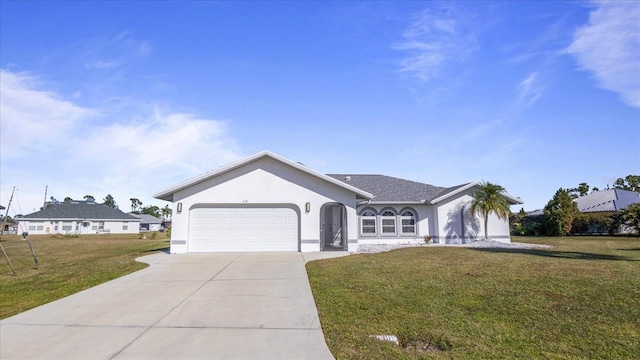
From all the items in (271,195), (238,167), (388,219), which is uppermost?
(238,167)

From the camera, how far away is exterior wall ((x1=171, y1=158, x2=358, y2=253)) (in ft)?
54.3

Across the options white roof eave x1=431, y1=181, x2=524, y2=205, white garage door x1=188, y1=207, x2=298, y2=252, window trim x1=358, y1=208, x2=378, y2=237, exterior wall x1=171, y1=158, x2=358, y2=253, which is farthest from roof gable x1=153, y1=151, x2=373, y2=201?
white roof eave x1=431, y1=181, x2=524, y2=205

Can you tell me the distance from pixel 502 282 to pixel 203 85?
13485 mm

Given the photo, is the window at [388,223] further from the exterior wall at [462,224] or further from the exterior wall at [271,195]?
the exterior wall at [271,195]

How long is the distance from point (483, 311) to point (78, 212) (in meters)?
67.9

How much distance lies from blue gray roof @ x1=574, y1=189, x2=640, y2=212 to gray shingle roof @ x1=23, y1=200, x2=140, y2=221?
231 ft

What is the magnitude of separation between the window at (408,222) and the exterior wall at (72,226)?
2188 inches

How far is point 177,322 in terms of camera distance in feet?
19.8

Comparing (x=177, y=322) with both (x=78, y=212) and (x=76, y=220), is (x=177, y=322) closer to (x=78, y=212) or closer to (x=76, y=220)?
(x=76, y=220)

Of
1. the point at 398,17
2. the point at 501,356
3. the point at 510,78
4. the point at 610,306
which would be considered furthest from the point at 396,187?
the point at 501,356

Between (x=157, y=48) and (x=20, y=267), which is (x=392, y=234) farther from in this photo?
(x=20, y=267)

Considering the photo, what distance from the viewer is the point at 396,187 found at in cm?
2466

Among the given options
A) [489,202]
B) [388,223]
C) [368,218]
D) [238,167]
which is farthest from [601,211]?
[238,167]

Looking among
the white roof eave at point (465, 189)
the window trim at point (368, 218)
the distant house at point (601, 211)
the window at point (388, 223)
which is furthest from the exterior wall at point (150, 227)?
the distant house at point (601, 211)
